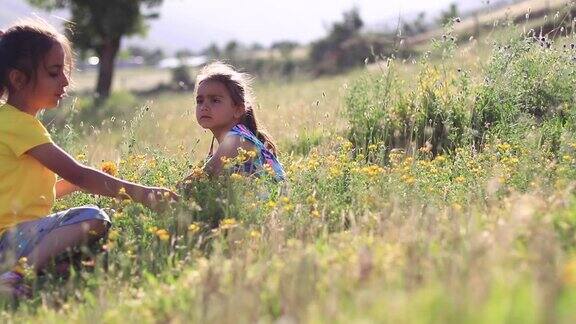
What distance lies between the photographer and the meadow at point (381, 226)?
219cm

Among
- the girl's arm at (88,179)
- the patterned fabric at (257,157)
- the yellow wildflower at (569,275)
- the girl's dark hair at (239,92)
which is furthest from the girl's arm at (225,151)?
the yellow wildflower at (569,275)

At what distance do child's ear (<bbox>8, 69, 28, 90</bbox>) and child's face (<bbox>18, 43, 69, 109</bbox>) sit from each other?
0.06 ft

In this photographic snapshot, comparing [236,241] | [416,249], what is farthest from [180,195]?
[416,249]

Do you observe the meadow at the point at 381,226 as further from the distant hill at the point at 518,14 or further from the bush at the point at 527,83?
the distant hill at the point at 518,14

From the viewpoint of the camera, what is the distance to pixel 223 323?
2.27 m

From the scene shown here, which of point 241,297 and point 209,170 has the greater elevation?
point 209,170

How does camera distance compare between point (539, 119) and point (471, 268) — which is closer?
point (471, 268)

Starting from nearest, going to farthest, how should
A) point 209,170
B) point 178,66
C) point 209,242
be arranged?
point 209,242
point 209,170
point 178,66

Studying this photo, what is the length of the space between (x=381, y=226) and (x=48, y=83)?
2103 millimetres

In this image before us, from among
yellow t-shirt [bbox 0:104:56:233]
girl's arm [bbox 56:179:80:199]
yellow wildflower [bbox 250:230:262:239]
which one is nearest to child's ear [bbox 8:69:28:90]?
yellow t-shirt [bbox 0:104:56:233]

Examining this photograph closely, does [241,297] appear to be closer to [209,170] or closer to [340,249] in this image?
[340,249]

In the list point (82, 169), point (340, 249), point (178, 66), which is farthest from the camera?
point (178, 66)

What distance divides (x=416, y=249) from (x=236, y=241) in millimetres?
964

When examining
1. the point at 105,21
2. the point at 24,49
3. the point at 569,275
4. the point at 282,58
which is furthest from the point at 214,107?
the point at 282,58
